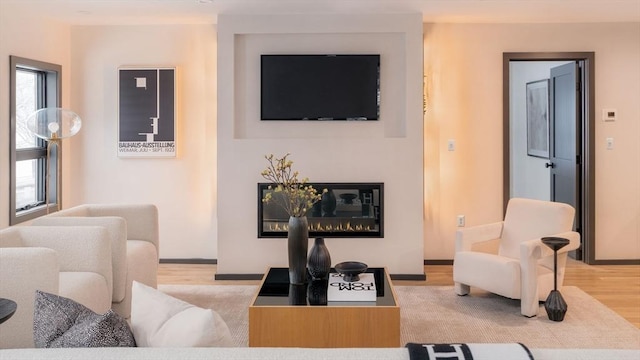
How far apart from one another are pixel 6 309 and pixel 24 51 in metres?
3.71

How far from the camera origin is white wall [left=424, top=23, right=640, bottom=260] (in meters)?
6.12

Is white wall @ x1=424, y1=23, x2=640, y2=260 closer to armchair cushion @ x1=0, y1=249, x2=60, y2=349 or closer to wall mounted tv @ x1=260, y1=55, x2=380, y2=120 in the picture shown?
wall mounted tv @ x1=260, y1=55, x2=380, y2=120

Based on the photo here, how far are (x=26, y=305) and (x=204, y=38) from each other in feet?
13.0

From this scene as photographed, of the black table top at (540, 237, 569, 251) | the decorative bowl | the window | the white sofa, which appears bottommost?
the decorative bowl

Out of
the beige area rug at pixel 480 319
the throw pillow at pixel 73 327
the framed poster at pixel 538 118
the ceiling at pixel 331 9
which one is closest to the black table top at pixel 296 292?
the beige area rug at pixel 480 319

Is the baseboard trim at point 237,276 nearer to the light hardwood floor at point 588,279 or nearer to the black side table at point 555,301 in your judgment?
the light hardwood floor at point 588,279

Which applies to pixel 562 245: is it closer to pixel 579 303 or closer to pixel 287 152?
pixel 579 303

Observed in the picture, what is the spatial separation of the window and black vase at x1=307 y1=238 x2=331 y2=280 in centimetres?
292

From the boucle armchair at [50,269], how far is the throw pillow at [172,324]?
3.93 feet

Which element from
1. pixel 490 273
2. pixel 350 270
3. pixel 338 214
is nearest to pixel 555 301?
pixel 490 273

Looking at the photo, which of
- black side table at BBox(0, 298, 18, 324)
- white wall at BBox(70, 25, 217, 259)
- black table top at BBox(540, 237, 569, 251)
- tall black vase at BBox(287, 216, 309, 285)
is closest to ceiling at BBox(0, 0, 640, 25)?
white wall at BBox(70, 25, 217, 259)

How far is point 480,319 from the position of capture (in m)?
4.32

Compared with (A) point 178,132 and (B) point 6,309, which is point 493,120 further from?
(B) point 6,309

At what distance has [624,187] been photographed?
6191 mm
